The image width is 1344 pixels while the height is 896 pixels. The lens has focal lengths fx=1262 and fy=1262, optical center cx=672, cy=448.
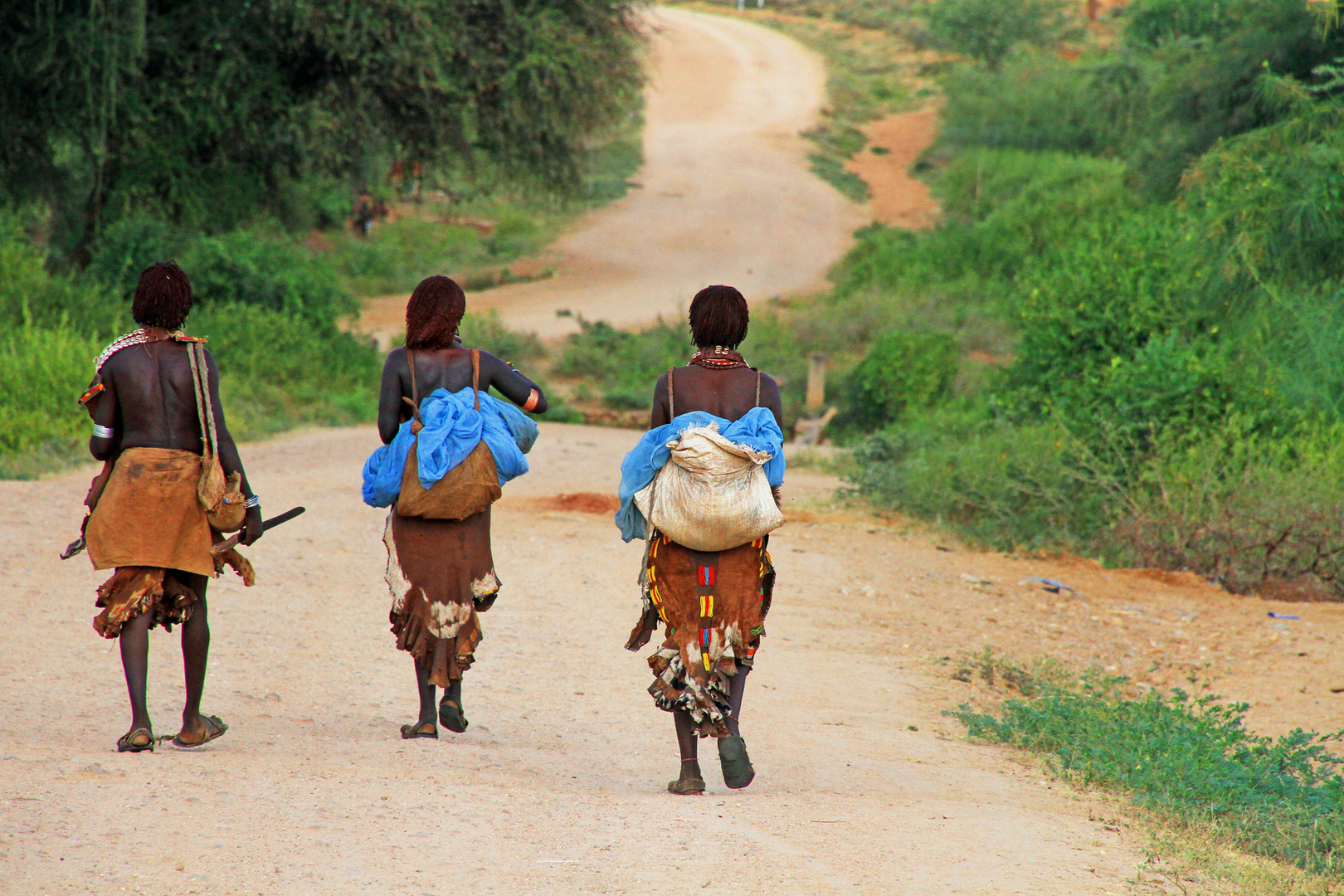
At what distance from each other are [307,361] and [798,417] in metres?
6.01

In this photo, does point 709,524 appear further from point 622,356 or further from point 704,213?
point 704,213

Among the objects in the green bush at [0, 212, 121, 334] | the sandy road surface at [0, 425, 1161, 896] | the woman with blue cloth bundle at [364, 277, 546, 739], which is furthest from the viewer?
the green bush at [0, 212, 121, 334]

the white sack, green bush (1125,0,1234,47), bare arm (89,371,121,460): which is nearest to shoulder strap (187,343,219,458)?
bare arm (89,371,121,460)

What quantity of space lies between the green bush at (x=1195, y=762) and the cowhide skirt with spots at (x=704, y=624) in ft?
5.07

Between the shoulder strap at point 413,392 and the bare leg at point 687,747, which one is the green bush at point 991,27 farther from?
the bare leg at point 687,747

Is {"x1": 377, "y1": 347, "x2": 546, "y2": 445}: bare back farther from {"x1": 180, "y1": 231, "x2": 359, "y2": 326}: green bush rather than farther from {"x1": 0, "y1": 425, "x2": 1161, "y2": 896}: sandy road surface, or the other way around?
{"x1": 180, "y1": 231, "x2": 359, "y2": 326}: green bush

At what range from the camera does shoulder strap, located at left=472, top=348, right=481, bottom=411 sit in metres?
4.27

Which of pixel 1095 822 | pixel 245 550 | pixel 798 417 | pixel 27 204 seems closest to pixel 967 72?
pixel 798 417

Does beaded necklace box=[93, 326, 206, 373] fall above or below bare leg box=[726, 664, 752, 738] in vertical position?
above

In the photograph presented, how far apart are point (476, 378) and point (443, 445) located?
0.29 m

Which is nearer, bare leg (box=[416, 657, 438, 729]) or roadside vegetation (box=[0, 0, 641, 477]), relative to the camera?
bare leg (box=[416, 657, 438, 729])

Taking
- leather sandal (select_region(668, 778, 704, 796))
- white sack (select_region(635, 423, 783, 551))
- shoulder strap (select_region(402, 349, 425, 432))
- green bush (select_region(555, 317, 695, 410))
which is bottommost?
green bush (select_region(555, 317, 695, 410))

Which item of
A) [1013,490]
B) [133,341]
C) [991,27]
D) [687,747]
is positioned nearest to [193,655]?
[133,341]

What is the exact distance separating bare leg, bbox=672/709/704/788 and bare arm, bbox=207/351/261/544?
1472 millimetres
